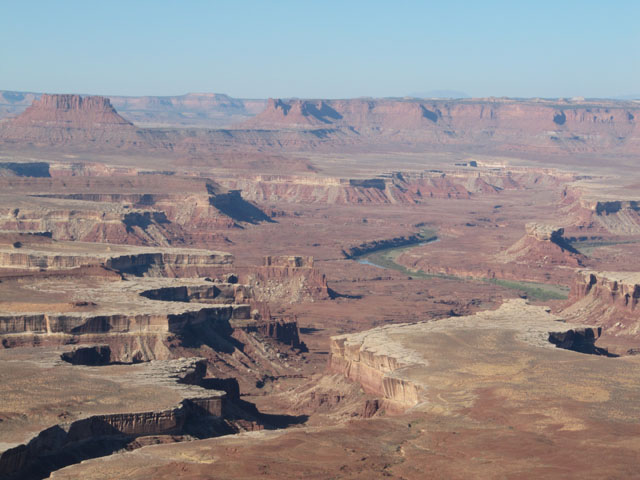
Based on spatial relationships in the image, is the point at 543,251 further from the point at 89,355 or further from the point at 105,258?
the point at 89,355

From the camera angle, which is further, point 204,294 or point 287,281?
point 287,281

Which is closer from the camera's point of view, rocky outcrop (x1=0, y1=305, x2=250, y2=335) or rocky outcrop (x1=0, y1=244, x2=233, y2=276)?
rocky outcrop (x1=0, y1=305, x2=250, y2=335)

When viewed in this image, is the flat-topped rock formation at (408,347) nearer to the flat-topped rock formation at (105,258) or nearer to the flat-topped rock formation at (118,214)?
the flat-topped rock formation at (105,258)

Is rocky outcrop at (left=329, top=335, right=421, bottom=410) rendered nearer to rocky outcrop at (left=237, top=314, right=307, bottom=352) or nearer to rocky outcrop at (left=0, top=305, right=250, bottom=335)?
rocky outcrop at (left=237, top=314, right=307, bottom=352)

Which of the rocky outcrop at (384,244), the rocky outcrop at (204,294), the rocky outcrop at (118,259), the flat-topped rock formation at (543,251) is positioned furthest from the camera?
the rocky outcrop at (384,244)

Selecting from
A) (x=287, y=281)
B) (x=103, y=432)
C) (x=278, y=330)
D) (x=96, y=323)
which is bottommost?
(x=287, y=281)

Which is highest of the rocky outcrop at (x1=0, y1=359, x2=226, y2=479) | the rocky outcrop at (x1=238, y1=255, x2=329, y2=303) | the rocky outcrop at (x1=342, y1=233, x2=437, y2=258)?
the rocky outcrop at (x1=0, y1=359, x2=226, y2=479)

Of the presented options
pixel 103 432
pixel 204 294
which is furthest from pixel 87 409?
pixel 204 294

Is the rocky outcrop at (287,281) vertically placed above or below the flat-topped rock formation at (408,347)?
below

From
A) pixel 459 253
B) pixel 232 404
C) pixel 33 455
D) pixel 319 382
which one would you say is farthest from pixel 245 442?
pixel 459 253

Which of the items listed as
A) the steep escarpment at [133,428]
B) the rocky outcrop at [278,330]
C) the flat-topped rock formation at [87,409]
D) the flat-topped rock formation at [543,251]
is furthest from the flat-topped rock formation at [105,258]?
the flat-topped rock formation at [543,251]

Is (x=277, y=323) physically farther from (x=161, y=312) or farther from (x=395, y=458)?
(x=395, y=458)

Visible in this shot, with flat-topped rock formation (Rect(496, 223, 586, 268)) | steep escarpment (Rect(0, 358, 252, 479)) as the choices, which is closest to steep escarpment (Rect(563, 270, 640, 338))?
flat-topped rock formation (Rect(496, 223, 586, 268))
